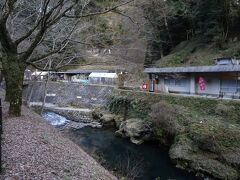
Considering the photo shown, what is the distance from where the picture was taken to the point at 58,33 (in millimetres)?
13078

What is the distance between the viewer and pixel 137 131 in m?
17.6

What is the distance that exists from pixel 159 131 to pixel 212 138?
15.0 ft

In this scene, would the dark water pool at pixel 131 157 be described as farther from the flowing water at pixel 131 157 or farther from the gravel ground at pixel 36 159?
the gravel ground at pixel 36 159

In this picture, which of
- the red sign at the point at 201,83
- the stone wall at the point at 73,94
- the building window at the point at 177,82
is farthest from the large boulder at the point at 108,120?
the red sign at the point at 201,83

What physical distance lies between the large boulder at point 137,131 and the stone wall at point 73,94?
32.4 ft

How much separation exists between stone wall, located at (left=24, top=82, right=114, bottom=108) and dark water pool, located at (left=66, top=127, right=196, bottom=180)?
399 inches

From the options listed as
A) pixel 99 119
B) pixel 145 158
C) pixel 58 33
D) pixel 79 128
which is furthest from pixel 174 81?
pixel 58 33

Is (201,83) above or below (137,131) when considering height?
above

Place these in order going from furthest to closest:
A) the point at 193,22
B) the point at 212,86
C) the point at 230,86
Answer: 1. the point at 193,22
2. the point at 212,86
3. the point at 230,86

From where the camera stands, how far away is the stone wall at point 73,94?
97.3 feet

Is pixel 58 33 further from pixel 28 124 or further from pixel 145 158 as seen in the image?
pixel 145 158

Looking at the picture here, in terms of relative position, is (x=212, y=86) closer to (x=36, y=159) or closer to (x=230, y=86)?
(x=230, y=86)

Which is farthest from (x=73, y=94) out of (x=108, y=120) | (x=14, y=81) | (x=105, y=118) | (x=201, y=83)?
(x=14, y=81)

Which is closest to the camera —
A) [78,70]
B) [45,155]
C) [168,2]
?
[45,155]
